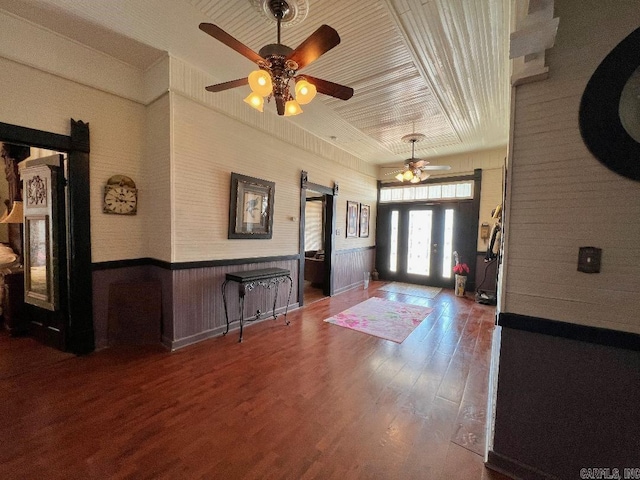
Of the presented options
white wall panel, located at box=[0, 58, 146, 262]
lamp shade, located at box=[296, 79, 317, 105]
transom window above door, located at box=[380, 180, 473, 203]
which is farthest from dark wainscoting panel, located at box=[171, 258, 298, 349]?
transom window above door, located at box=[380, 180, 473, 203]

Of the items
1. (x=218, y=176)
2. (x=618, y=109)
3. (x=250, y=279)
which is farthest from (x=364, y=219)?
(x=618, y=109)

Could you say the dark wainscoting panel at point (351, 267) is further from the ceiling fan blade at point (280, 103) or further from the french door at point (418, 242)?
the ceiling fan blade at point (280, 103)

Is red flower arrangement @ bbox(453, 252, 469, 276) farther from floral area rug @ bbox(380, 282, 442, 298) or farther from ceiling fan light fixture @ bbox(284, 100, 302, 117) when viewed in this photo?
ceiling fan light fixture @ bbox(284, 100, 302, 117)

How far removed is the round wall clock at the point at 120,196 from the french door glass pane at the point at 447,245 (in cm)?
646

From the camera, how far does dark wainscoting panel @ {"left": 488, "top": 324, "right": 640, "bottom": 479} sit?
1.28 m

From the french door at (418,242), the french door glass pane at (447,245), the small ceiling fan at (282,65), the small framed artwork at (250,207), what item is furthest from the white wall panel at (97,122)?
the french door glass pane at (447,245)

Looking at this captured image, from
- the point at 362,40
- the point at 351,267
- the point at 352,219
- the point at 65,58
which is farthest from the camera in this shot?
the point at 351,267

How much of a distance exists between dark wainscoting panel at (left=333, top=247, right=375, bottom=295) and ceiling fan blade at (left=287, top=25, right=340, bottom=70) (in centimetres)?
426

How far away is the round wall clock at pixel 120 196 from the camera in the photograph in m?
2.92

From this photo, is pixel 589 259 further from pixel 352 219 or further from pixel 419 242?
pixel 419 242

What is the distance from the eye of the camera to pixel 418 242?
692 cm

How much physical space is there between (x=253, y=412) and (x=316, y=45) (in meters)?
2.74

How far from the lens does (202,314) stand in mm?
3244

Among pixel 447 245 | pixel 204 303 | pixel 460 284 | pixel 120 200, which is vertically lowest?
pixel 460 284
